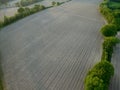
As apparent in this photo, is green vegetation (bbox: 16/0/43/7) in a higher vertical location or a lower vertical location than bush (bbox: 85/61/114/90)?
lower

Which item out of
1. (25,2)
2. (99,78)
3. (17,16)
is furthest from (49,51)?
(25,2)

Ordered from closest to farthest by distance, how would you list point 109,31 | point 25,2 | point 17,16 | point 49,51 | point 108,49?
point 108,49 → point 49,51 → point 109,31 → point 17,16 → point 25,2

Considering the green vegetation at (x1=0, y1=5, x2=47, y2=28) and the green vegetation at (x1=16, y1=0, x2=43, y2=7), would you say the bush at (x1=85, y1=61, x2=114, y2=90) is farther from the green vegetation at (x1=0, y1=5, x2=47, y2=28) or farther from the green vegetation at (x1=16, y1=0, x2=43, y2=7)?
the green vegetation at (x1=16, y1=0, x2=43, y2=7)

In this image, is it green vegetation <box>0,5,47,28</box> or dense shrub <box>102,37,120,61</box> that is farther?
green vegetation <box>0,5,47,28</box>

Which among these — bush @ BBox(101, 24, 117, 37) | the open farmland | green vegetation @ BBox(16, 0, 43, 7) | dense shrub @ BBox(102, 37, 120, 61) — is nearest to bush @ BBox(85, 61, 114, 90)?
the open farmland

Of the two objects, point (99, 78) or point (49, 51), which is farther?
point (49, 51)

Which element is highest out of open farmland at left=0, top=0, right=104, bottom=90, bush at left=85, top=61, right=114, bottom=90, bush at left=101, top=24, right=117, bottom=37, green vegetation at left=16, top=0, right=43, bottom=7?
bush at left=85, top=61, right=114, bottom=90

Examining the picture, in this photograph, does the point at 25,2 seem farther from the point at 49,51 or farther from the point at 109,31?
the point at 109,31

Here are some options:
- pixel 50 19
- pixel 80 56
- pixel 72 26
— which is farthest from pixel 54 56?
pixel 50 19
